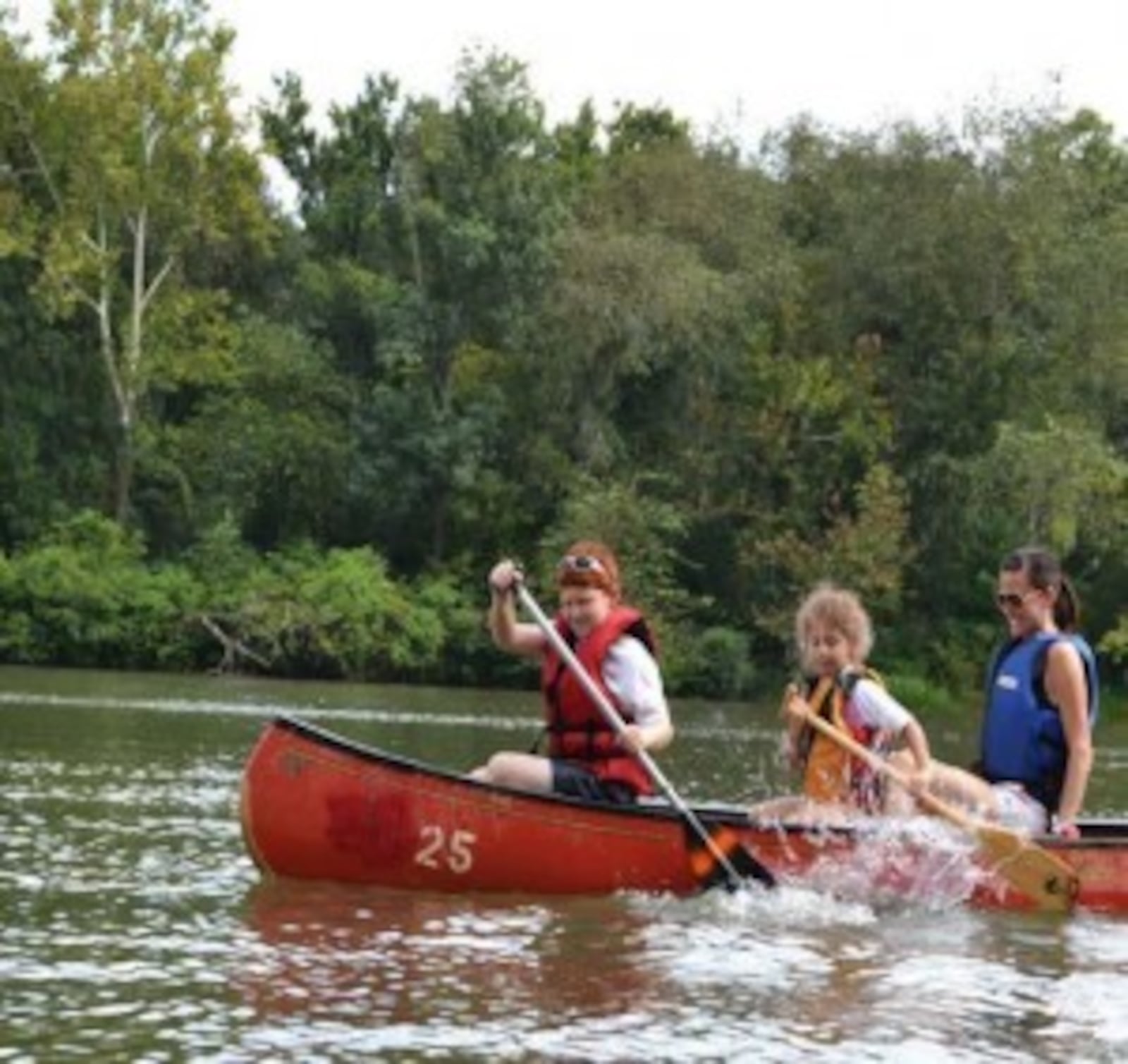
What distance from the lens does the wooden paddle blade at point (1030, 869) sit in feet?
34.5

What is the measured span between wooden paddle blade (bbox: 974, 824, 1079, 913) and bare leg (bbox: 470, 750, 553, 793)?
1.88 metres

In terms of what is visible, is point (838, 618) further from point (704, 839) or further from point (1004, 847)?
point (1004, 847)

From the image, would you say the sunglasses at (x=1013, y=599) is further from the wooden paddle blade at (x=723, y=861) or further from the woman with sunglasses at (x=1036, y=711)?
the wooden paddle blade at (x=723, y=861)

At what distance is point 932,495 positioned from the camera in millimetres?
41375

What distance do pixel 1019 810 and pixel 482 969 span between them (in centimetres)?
331

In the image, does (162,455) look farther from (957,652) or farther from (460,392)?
(957,652)

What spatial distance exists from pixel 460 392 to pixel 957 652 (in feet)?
31.7

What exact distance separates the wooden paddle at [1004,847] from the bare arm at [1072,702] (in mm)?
340

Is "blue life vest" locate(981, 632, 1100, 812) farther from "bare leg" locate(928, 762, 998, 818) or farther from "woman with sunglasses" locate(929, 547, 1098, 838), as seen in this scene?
"bare leg" locate(928, 762, 998, 818)

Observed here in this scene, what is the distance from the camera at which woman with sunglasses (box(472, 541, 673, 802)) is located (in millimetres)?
10602

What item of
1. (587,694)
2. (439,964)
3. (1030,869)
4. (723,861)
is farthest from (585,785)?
(439,964)

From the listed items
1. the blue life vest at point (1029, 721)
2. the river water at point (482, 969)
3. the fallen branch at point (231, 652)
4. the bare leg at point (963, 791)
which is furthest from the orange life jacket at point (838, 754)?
the fallen branch at point (231, 652)

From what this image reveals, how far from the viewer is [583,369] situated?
134ft

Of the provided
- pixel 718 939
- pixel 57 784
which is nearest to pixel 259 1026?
pixel 718 939
